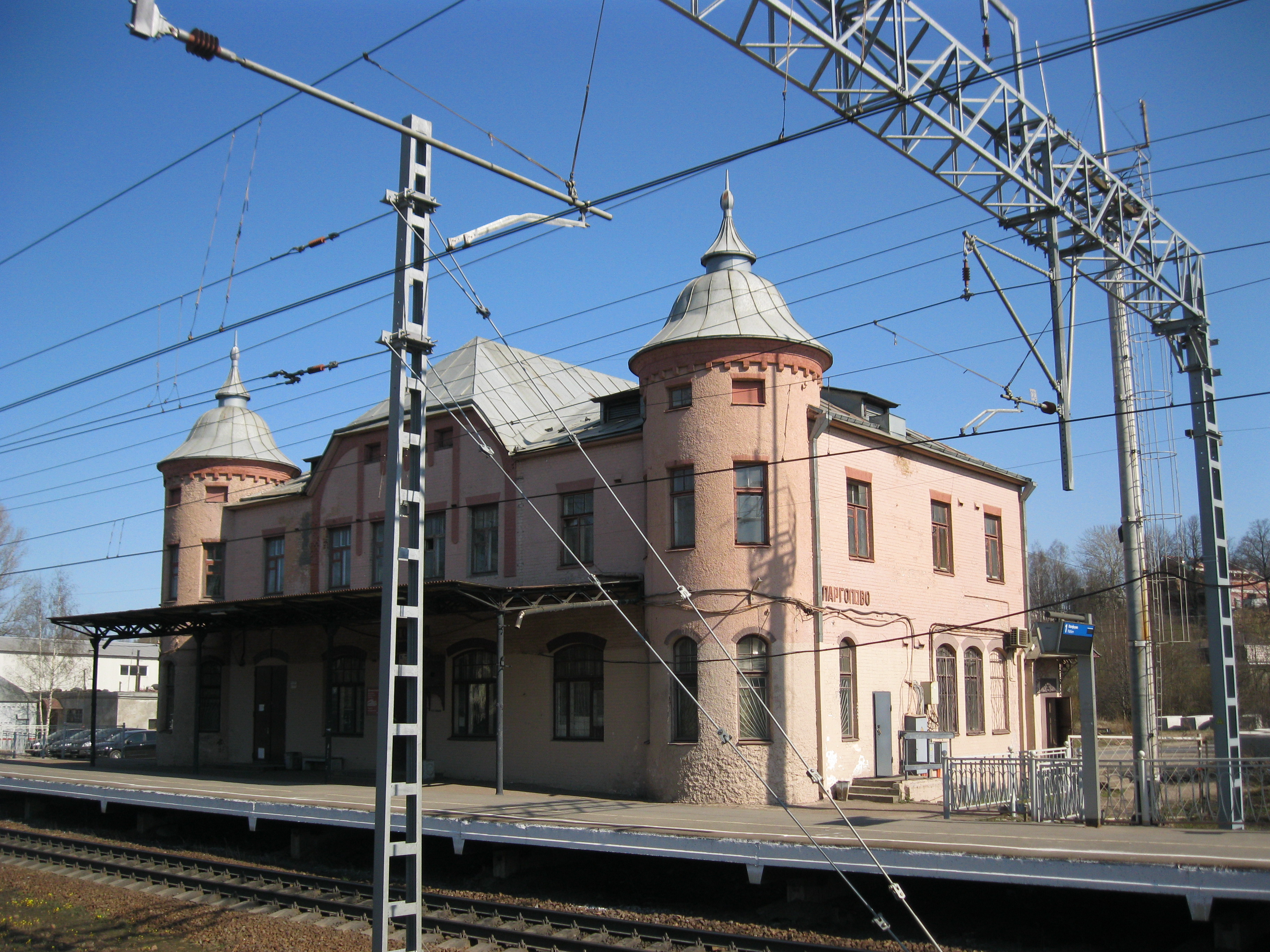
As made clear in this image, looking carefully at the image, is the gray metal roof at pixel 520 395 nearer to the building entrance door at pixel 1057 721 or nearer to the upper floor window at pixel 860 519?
the upper floor window at pixel 860 519

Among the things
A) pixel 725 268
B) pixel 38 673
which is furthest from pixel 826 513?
pixel 38 673

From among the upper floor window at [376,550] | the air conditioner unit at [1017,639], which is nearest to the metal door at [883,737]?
the air conditioner unit at [1017,639]

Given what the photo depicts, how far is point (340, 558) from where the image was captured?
2922 cm

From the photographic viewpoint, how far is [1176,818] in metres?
15.1

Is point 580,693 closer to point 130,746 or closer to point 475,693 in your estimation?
point 475,693

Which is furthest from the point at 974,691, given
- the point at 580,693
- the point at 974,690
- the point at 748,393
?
the point at 748,393

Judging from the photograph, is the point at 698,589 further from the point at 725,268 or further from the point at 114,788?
the point at 114,788

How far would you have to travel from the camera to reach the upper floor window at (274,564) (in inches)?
1220

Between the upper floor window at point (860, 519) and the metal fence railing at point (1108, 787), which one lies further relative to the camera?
the upper floor window at point (860, 519)

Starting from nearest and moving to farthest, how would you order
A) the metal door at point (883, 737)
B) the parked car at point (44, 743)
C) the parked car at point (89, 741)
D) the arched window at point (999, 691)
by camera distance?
the metal door at point (883, 737) < the arched window at point (999, 691) < the parked car at point (89, 741) < the parked car at point (44, 743)

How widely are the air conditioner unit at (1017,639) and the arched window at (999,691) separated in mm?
396

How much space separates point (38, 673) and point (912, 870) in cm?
6230

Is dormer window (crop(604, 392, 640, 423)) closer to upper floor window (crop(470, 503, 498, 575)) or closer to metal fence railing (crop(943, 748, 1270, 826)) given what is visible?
upper floor window (crop(470, 503, 498, 575))

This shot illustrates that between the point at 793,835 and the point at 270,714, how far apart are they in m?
→ 20.7
